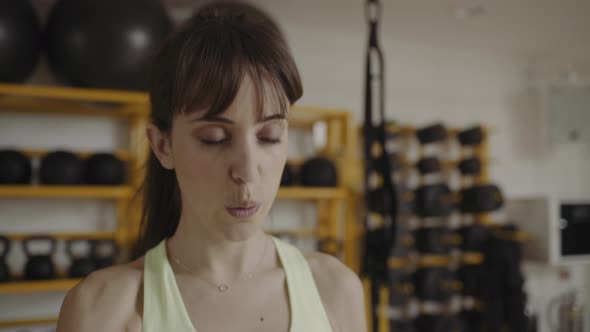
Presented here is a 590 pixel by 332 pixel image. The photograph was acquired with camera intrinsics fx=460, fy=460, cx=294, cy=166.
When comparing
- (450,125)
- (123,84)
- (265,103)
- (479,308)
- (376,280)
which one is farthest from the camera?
(450,125)

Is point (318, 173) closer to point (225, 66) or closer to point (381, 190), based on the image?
point (381, 190)

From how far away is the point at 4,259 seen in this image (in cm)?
230

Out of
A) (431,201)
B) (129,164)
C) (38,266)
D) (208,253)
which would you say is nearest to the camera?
(208,253)

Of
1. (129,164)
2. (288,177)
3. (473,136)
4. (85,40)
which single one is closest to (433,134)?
(473,136)

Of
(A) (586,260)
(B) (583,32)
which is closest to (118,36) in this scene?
(B) (583,32)

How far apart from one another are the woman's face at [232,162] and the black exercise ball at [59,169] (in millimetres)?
1921

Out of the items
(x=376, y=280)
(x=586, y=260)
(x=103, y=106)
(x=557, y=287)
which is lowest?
(x=557, y=287)

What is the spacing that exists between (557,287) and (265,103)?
4144 millimetres

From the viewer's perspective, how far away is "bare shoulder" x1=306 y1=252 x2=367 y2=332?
853 millimetres

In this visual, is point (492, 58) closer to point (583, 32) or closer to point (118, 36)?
point (583, 32)

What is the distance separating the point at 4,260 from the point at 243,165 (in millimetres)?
2176

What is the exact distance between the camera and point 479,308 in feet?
11.3

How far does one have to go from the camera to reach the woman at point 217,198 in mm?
686

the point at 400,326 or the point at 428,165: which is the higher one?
the point at 428,165
